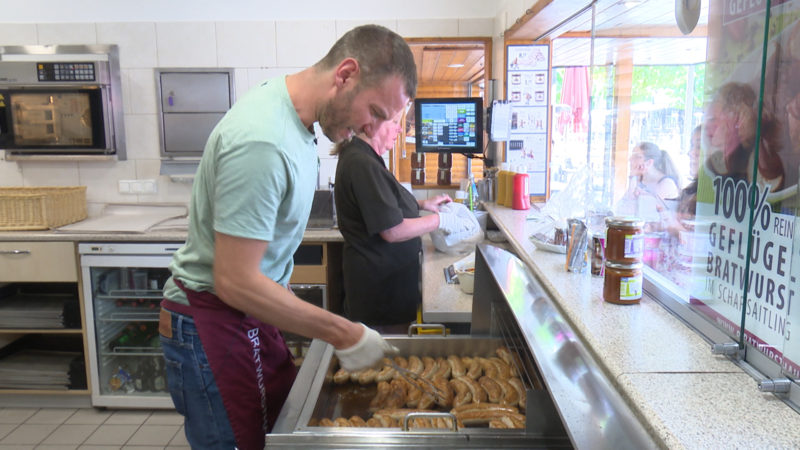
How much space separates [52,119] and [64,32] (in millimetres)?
611

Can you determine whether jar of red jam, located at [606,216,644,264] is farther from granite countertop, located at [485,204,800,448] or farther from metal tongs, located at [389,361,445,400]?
metal tongs, located at [389,361,445,400]

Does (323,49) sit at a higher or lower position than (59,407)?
higher

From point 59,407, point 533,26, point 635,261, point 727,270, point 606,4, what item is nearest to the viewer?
point 727,270

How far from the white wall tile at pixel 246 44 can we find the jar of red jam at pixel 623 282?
3112 mm

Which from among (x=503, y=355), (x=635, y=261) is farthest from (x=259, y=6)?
(x=635, y=261)

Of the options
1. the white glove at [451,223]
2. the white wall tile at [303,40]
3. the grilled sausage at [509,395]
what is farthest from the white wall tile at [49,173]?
the grilled sausage at [509,395]

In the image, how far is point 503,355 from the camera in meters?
1.67

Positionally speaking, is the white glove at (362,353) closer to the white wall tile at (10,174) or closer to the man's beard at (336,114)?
the man's beard at (336,114)

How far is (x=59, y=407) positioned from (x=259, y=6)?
113 inches

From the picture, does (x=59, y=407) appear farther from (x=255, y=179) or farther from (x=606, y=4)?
(x=606, y=4)

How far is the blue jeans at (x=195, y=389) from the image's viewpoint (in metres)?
1.50

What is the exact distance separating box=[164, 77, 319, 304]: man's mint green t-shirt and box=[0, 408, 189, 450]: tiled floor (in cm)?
199

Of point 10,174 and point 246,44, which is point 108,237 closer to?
point 10,174

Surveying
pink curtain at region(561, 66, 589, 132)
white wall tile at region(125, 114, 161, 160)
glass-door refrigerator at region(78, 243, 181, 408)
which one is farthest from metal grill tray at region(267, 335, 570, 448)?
pink curtain at region(561, 66, 589, 132)
